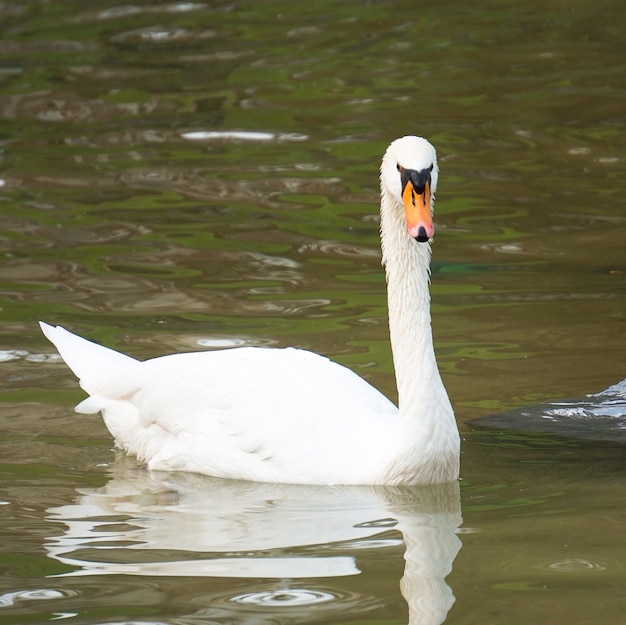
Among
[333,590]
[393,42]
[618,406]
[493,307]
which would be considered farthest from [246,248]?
[393,42]

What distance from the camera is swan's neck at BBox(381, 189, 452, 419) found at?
272 inches

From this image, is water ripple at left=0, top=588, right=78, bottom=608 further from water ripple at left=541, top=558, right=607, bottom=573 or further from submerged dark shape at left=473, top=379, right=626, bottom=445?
submerged dark shape at left=473, top=379, right=626, bottom=445

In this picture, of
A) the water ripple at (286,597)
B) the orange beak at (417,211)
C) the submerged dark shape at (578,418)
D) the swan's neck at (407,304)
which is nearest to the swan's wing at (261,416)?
the swan's neck at (407,304)

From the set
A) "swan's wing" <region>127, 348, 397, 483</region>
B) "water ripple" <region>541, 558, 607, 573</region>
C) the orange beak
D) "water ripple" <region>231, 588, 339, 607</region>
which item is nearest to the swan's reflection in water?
"water ripple" <region>231, 588, 339, 607</region>

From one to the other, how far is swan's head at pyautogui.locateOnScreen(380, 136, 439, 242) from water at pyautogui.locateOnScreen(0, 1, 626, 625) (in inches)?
47.2

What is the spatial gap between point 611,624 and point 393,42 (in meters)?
14.4

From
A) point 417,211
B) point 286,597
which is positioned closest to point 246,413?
point 417,211

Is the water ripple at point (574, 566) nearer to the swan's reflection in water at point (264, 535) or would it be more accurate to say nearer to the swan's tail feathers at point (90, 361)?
the swan's reflection in water at point (264, 535)

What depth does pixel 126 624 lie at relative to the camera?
16.8 feet

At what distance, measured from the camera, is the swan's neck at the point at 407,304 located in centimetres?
692

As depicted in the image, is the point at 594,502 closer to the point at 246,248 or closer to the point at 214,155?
the point at 246,248

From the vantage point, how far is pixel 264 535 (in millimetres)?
6164

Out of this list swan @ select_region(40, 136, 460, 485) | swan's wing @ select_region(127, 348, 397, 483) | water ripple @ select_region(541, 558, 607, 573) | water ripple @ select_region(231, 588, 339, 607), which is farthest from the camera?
swan's wing @ select_region(127, 348, 397, 483)

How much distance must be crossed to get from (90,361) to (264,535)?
2.21m
